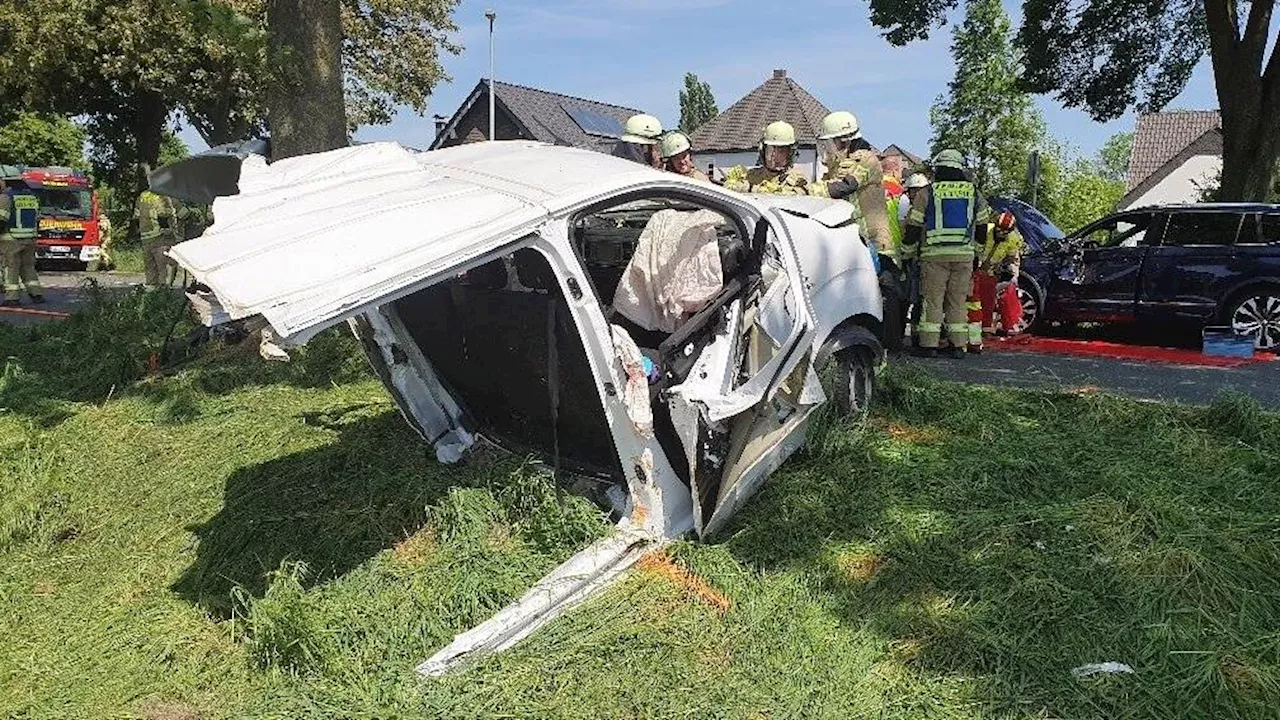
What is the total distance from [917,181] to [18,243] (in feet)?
45.1

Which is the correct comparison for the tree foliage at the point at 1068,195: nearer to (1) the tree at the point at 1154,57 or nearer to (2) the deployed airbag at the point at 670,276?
(1) the tree at the point at 1154,57

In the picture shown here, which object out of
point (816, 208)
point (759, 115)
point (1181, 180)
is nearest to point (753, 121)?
point (759, 115)

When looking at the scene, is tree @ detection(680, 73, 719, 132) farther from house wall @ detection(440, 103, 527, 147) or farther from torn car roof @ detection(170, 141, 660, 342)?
torn car roof @ detection(170, 141, 660, 342)

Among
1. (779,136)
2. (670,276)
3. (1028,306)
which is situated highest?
(779,136)

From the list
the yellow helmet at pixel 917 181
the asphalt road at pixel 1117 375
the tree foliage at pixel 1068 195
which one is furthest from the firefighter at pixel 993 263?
the tree foliage at pixel 1068 195

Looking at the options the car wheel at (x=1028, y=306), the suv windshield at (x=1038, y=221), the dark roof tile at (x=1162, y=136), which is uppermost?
the dark roof tile at (x=1162, y=136)

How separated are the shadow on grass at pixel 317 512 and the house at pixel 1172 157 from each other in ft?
120

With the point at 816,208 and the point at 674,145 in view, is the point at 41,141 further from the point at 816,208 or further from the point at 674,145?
the point at 816,208

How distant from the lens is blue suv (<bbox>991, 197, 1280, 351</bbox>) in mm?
8836

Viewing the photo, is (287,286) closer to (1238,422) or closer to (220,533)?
(220,533)

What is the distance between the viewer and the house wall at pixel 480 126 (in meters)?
33.1

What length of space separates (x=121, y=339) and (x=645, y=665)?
7350 millimetres

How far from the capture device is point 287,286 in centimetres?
304

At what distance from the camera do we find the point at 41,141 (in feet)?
104
